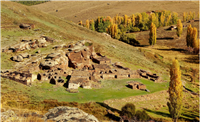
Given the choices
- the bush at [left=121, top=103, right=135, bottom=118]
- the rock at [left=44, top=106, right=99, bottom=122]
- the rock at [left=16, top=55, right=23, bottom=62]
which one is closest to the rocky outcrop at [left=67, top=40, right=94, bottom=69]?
the rock at [left=16, top=55, right=23, bottom=62]

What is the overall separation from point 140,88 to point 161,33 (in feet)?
319

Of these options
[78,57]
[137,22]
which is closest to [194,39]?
[78,57]

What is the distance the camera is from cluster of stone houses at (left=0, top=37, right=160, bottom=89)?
1238 inches

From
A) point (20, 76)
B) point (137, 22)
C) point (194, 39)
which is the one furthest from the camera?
point (137, 22)

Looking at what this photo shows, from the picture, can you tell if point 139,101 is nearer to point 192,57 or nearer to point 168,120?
point 168,120

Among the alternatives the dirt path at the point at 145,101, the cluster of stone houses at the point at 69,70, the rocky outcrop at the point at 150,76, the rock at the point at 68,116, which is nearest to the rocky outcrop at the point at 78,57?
the cluster of stone houses at the point at 69,70

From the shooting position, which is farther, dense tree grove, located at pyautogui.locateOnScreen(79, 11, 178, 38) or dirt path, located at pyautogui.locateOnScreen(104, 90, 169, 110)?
dense tree grove, located at pyautogui.locateOnScreen(79, 11, 178, 38)

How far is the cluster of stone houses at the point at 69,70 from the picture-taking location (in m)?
31.5

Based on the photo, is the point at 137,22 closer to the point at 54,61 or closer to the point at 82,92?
the point at 54,61

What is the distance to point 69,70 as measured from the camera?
36.8 meters

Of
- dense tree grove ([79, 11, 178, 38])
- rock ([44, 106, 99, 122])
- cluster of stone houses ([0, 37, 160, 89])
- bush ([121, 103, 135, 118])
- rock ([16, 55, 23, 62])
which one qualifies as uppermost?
dense tree grove ([79, 11, 178, 38])

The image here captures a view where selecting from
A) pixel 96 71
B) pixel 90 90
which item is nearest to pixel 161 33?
pixel 96 71

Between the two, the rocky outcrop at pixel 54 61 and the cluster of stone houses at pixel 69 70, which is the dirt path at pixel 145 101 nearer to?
the cluster of stone houses at pixel 69 70

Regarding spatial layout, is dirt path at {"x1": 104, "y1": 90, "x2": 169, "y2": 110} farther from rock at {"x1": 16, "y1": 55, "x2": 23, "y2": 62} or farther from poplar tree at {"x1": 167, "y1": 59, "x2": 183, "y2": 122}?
rock at {"x1": 16, "y1": 55, "x2": 23, "y2": 62}
